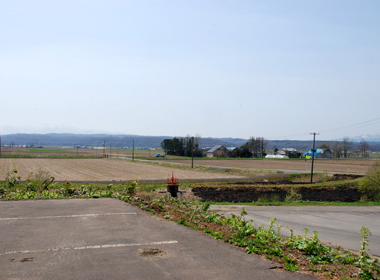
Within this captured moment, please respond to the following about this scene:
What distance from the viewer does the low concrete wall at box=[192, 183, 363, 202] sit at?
25.2 metres

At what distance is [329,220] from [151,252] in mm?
12456

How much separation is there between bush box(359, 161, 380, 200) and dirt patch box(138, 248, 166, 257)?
25.0 metres

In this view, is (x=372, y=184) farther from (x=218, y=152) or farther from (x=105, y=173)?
(x=218, y=152)

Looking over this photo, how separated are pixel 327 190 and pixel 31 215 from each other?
26.3m

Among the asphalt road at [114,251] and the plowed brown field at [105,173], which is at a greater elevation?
the asphalt road at [114,251]

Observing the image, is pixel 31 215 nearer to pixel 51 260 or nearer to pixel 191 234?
pixel 51 260

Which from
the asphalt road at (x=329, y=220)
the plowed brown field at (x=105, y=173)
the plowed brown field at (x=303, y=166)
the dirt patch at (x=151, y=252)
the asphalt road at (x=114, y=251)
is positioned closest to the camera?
the asphalt road at (x=114, y=251)

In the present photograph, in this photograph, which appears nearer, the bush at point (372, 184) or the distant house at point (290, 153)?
the bush at point (372, 184)

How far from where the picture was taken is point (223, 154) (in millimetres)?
132875

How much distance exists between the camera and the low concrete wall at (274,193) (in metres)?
25.2

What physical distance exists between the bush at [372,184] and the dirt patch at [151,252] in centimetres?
2504

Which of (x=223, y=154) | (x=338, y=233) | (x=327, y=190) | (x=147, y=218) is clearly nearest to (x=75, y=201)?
(x=147, y=218)

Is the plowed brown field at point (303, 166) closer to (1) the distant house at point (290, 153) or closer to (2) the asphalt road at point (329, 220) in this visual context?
(2) the asphalt road at point (329, 220)

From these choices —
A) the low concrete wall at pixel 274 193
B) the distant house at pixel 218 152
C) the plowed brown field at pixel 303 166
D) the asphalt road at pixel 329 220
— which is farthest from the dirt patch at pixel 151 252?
the distant house at pixel 218 152
